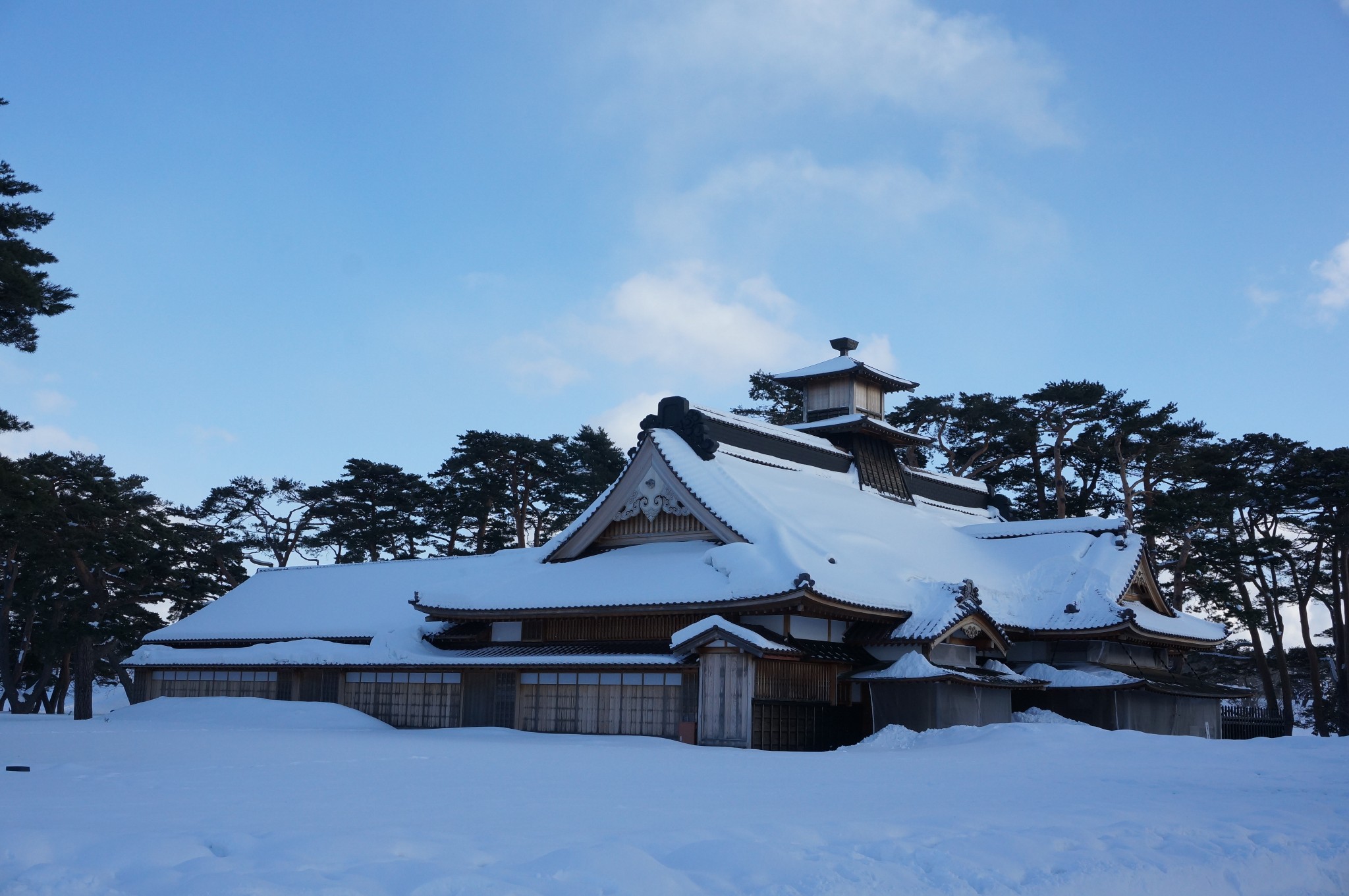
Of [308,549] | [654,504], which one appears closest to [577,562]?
[654,504]

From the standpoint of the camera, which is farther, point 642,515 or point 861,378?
point 861,378

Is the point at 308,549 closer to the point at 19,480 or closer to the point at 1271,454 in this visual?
the point at 19,480

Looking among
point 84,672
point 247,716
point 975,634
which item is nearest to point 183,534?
point 84,672

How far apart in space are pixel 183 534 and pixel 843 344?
1057 inches

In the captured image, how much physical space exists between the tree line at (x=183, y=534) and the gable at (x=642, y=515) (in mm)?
15394

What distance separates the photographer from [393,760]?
15.7m

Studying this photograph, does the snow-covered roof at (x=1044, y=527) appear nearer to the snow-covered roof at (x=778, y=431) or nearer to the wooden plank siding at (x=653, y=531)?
the snow-covered roof at (x=778, y=431)

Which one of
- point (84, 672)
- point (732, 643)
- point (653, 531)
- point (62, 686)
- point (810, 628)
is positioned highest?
point (653, 531)

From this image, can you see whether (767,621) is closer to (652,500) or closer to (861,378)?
(652,500)

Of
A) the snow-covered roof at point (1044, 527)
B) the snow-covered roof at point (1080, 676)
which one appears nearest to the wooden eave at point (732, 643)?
the snow-covered roof at point (1080, 676)

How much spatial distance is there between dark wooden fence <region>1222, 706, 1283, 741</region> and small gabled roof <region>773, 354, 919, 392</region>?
13.9m

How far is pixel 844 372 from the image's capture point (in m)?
35.9

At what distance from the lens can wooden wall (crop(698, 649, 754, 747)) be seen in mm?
21094

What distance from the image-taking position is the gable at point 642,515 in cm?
2656
